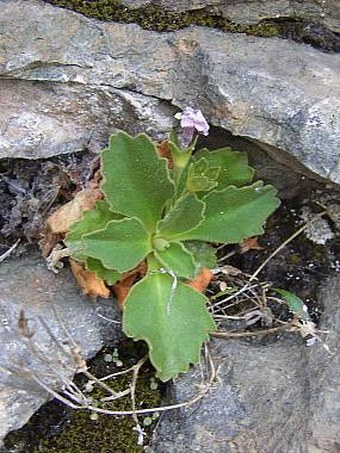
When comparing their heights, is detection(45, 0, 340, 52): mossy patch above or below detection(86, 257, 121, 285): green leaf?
above

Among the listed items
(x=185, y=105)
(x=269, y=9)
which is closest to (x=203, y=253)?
(x=185, y=105)

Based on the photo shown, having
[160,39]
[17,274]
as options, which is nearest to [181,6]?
[160,39]

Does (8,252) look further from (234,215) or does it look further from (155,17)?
(155,17)

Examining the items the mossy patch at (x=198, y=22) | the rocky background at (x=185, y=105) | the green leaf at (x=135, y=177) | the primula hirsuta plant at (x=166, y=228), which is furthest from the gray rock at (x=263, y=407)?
the mossy patch at (x=198, y=22)

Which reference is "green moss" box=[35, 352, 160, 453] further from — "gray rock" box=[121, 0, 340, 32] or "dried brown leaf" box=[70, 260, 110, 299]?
"gray rock" box=[121, 0, 340, 32]

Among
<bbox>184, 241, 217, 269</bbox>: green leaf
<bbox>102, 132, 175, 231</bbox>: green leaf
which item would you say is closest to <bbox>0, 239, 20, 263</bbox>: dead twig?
<bbox>102, 132, 175, 231</bbox>: green leaf

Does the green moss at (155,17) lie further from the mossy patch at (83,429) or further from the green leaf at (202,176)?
the mossy patch at (83,429)

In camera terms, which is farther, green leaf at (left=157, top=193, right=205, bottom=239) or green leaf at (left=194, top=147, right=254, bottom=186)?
green leaf at (left=194, top=147, right=254, bottom=186)
